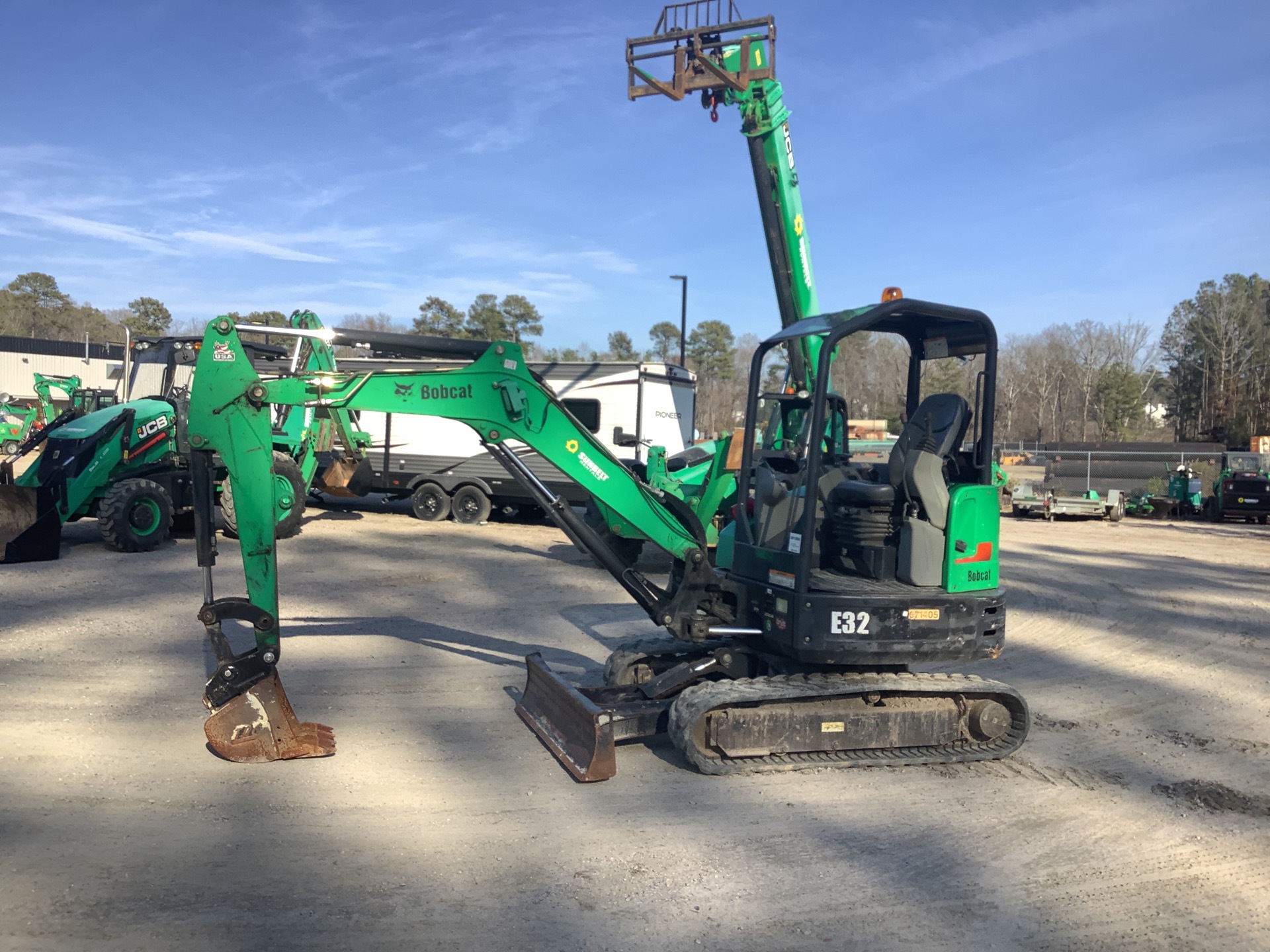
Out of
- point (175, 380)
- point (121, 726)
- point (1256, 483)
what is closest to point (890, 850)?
point (121, 726)

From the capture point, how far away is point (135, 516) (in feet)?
43.8

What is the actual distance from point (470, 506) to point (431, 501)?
87 cm

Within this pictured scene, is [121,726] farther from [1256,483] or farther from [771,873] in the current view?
[1256,483]

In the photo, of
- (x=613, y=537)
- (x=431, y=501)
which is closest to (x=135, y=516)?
(x=431, y=501)

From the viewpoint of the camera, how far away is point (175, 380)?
51.1 ft

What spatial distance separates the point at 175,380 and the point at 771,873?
47.3 feet

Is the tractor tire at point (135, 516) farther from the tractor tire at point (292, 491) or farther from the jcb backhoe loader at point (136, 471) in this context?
the tractor tire at point (292, 491)

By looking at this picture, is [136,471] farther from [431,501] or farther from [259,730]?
[259,730]

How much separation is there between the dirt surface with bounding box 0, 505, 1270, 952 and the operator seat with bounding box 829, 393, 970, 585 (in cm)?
136

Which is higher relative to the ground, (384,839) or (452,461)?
(452,461)

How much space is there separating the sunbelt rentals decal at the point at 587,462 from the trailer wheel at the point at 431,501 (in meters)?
13.0

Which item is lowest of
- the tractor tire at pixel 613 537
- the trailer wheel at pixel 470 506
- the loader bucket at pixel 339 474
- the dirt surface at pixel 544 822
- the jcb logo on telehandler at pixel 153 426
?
the dirt surface at pixel 544 822

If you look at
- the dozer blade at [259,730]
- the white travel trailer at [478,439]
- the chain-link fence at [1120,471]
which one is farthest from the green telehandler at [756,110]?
the chain-link fence at [1120,471]

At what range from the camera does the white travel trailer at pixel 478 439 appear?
59.5 feet
